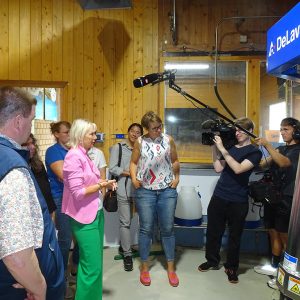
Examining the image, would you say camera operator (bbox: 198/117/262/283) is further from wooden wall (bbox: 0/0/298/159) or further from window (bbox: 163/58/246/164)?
wooden wall (bbox: 0/0/298/159)

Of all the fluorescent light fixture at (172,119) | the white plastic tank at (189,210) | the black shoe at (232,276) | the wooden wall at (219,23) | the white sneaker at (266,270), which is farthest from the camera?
the fluorescent light fixture at (172,119)

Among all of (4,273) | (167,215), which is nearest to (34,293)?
(4,273)

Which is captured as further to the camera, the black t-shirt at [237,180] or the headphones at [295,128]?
the black t-shirt at [237,180]

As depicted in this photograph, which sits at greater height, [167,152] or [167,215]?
[167,152]

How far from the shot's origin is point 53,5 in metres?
3.86

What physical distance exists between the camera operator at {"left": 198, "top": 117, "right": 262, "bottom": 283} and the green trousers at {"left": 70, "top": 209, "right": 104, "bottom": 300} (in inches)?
46.8

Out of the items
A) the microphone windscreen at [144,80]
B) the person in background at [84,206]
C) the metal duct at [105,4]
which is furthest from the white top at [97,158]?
the metal duct at [105,4]

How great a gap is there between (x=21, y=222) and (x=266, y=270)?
8.83 feet

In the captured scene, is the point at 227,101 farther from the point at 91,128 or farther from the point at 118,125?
the point at 91,128

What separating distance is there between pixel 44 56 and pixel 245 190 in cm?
266

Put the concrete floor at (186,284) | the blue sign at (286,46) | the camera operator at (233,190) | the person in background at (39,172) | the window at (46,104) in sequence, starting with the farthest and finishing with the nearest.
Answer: the window at (46,104) → the camera operator at (233,190) → the concrete floor at (186,284) → the person in background at (39,172) → the blue sign at (286,46)

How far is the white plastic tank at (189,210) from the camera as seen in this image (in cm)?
357

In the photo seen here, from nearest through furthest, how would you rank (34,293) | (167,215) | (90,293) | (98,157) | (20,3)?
(34,293), (90,293), (167,215), (98,157), (20,3)

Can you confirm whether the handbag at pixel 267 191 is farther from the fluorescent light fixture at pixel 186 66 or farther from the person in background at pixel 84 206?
the fluorescent light fixture at pixel 186 66
